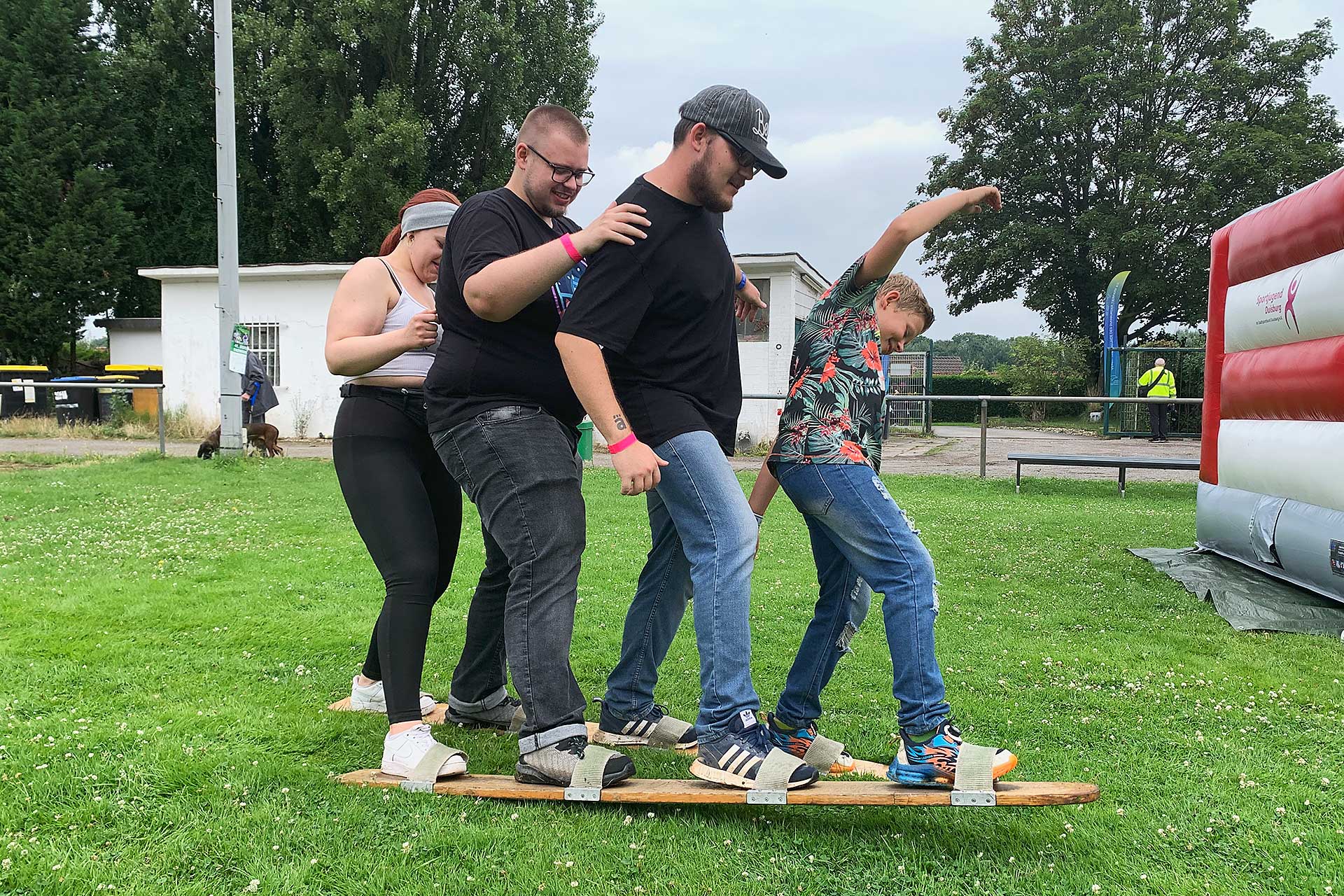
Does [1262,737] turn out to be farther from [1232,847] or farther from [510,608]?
[510,608]

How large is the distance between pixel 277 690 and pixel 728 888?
2373 millimetres

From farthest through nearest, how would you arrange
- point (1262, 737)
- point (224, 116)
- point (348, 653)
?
point (224, 116) < point (348, 653) < point (1262, 737)

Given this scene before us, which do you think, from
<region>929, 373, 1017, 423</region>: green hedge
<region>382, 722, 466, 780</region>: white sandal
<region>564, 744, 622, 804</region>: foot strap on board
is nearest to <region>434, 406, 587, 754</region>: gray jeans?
<region>564, 744, 622, 804</region>: foot strap on board

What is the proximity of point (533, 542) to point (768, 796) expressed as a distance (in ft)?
3.26

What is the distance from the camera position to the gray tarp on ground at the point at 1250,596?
5.64m

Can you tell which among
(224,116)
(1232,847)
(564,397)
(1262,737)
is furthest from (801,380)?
(224,116)

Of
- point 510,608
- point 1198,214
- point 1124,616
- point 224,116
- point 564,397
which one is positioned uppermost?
point 1198,214

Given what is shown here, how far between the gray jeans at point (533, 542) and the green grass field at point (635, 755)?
11.7 inches

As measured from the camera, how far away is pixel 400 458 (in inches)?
136

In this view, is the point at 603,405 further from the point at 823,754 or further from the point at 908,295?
the point at 823,754

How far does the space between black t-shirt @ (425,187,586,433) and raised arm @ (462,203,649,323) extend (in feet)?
0.48

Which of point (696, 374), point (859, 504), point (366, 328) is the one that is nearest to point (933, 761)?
point (859, 504)

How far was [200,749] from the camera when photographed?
3.29 metres

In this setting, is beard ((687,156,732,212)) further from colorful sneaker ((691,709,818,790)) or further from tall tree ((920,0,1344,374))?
tall tree ((920,0,1344,374))
